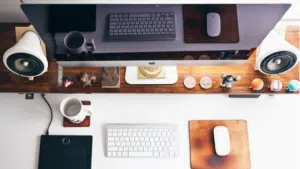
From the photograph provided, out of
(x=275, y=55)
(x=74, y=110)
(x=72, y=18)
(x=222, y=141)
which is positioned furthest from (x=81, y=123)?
(x=275, y=55)

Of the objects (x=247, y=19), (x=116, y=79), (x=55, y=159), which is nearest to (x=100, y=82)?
(x=116, y=79)

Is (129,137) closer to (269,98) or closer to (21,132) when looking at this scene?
(21,132)

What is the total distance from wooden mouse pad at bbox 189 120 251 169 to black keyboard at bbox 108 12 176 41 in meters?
0.42

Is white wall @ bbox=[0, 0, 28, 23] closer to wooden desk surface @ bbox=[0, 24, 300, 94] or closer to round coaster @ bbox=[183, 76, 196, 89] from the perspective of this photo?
wooden desk surface @ bbox=[0, 24, 300, 94]

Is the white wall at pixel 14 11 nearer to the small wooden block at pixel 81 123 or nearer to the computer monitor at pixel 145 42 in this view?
the computer monitor at pixel 145 42

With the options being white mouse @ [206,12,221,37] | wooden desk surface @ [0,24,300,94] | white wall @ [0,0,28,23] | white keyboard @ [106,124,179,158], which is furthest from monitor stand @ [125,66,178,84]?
white wall @ [0,0,28,23]

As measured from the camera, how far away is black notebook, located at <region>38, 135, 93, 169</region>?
133cm

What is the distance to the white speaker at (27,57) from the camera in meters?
1.16

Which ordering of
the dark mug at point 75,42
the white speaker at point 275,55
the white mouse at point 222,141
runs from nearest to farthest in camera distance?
1. the dark mug at point 75,42
2. the white speaker at point 275,55
3. the white mouse at point 222,141

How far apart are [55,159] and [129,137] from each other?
Answer: 0.98ft

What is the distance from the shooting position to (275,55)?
1229 mm

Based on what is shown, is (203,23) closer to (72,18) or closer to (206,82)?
(206,82)

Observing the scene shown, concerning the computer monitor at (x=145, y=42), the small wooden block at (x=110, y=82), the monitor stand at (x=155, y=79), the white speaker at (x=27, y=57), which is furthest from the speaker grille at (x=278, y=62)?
the white speaker at (x=27, y=57)

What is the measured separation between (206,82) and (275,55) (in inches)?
11.3
